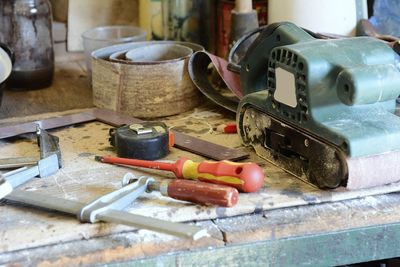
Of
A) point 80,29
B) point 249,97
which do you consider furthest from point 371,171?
point 80,29

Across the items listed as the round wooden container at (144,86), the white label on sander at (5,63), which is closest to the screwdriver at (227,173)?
the round wooden container at (144,86)

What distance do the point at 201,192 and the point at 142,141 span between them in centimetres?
15

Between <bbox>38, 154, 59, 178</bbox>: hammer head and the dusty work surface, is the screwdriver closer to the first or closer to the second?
the dusty work surface

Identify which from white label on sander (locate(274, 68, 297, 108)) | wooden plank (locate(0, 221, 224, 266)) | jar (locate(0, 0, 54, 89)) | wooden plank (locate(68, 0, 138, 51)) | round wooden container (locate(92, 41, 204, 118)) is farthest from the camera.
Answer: wooden plank (locate(68, 0, 138, 51))

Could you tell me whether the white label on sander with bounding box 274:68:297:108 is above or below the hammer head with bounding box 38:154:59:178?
above

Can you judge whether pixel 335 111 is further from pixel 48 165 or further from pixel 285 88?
pixel 48 165

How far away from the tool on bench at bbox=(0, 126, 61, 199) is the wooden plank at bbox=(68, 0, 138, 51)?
1.76 ft

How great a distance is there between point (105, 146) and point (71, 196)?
163 millimetres

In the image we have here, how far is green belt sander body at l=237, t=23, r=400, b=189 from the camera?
66cm

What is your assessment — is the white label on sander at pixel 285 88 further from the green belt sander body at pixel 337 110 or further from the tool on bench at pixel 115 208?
the tool on bench at pixel 115 208

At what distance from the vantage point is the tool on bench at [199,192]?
652 mm

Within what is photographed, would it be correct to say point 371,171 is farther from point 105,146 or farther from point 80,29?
point 80,29

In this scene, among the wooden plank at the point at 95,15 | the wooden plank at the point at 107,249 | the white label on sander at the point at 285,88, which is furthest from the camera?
the wooden plank at the point at 95,15

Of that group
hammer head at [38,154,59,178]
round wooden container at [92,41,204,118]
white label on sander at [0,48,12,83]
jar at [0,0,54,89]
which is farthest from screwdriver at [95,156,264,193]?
jar at [0,0,54,89]
